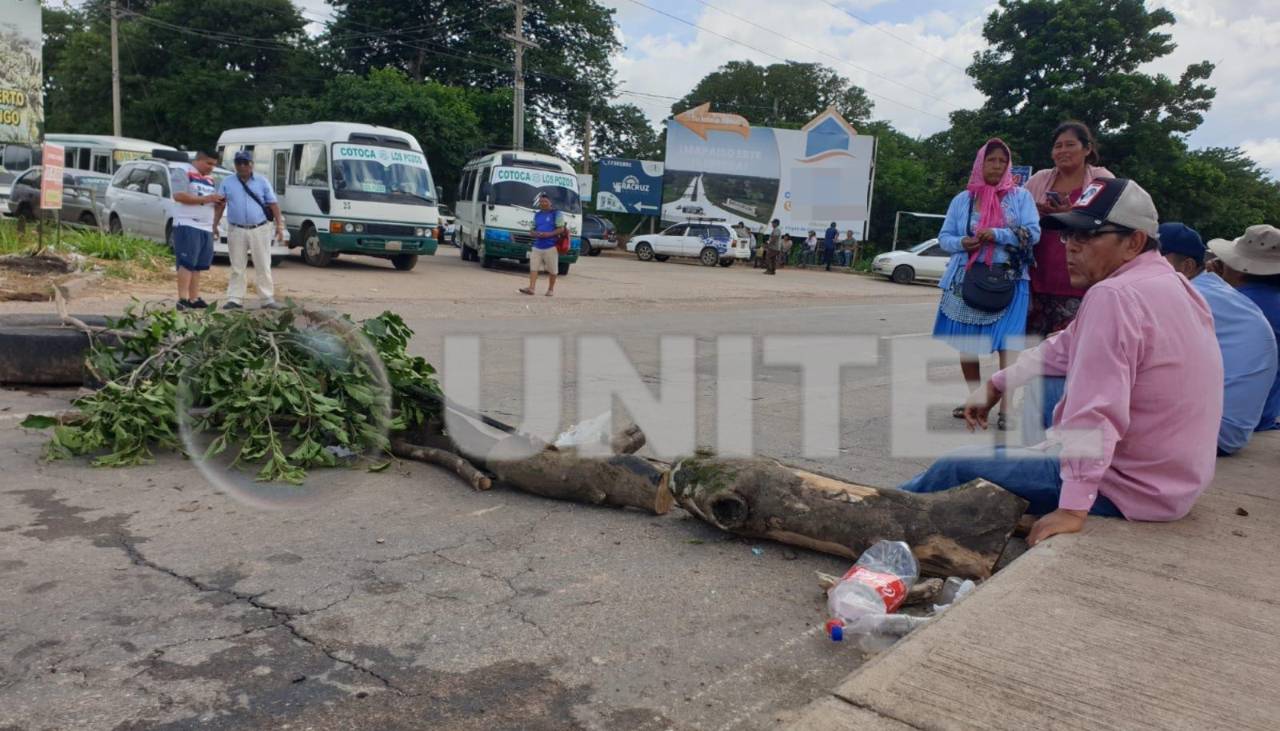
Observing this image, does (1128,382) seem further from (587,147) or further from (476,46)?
(476,46)

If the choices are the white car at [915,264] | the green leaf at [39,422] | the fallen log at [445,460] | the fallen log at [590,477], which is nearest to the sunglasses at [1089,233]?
the fallen log at [590,477]

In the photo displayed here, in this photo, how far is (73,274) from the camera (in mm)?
12383

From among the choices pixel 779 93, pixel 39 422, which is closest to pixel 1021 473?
pixel 39 422

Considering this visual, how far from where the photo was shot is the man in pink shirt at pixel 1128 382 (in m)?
3.18

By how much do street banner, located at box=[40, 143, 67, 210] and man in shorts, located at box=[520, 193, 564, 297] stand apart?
22.3 ft

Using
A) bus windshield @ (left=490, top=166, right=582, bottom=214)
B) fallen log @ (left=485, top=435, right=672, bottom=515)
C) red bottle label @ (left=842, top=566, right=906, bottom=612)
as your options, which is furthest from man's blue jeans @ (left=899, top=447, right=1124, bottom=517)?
bus windshield @ (left=490, top=166, right=582, bottom=214)

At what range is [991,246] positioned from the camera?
19.2ft

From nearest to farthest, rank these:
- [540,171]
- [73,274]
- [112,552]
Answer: [112,552] → [73,274] → [540,171]

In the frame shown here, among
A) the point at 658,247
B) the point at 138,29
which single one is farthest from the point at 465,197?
the point at 138,29

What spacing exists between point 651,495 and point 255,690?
6.49ft

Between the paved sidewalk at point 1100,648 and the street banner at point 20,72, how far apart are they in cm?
1510

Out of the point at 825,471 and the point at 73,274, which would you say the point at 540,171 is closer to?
the point at 73,274

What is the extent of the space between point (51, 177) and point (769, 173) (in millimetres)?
30310

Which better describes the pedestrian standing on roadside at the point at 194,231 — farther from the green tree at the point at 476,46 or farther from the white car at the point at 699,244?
the green tree at the point at 476,46
